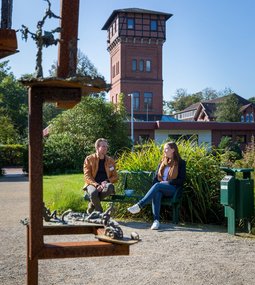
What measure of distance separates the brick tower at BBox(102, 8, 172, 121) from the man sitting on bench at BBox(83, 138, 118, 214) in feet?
176

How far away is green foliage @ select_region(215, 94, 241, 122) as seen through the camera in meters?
60.5

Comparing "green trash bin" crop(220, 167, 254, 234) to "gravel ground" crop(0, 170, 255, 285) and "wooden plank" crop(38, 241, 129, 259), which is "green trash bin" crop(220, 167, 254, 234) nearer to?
"gravel ground" crop(0, 170, 255, 285)

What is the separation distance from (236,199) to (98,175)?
7.33 ft

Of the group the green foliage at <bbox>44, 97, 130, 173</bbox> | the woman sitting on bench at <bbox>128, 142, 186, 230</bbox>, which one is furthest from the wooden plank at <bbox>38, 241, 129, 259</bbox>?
the green foliage at <bbox>44, 97, 130, 173</bbox>

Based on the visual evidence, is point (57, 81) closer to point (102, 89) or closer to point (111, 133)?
point (102, 89)

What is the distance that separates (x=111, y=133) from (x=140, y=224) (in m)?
21.7

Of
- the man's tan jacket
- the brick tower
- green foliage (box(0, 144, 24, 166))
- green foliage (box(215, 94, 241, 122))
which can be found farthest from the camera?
the brick tower

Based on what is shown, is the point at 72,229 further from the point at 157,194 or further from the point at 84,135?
the point at 84,135

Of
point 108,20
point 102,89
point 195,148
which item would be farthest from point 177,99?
point 102,89

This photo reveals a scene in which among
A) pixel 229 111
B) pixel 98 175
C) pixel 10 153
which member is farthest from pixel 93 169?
pixel 229 111

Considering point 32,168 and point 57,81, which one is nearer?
point 57,81

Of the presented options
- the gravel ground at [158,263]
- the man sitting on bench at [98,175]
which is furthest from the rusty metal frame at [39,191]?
the man sitting on bench at [98,175]

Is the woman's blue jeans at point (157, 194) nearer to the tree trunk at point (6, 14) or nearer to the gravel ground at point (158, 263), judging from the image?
the gravel ground at point (158, 263)

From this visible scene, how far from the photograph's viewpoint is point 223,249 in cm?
639
